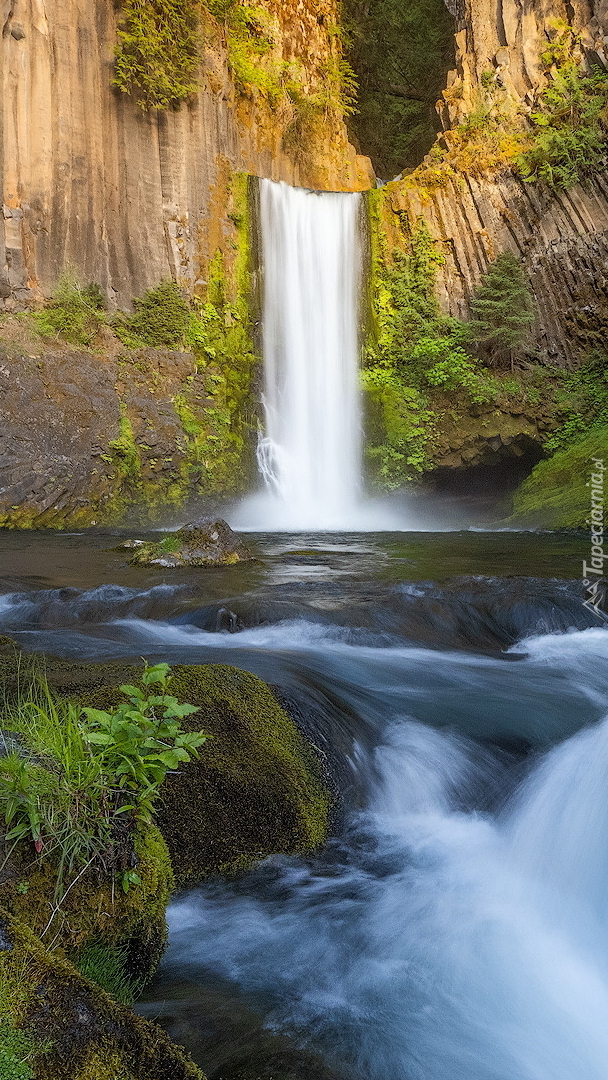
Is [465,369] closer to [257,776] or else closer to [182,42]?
[182,42]

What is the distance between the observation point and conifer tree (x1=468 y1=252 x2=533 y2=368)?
15.2 meters

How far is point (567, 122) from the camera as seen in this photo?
599 inches

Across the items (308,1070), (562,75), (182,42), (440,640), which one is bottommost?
(308,1070)

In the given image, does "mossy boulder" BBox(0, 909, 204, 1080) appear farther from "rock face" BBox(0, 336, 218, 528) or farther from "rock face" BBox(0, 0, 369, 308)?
"rock face" BBox(0, 0, 369, 308)

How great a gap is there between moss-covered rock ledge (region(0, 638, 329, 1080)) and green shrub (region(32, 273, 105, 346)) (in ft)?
39.7

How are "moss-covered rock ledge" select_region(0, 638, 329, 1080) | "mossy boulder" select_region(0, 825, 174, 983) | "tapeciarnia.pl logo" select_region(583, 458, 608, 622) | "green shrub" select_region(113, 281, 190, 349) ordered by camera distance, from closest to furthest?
"moss-covered rock ledge" select_region(0, 638, 329, 1080), "mossy boulder" select_region(0, 825, 174, 983), "tapeciarnia.pl logo" select_region(583, 458, 608, 622), "green shrub" select_region(113, 281, 190, 349)

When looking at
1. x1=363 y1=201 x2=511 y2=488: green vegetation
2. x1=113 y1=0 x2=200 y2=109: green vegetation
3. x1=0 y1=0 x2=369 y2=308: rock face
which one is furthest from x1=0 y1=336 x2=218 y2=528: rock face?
x1=113 y1=0 x2=200 y2=109: green vegetation

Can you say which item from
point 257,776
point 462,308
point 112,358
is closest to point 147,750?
point 257,776

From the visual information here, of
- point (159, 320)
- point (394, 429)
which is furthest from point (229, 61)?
point (394, 429)

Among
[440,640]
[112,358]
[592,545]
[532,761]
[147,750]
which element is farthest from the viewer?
[112,358]

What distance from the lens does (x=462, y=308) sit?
53.8 ft

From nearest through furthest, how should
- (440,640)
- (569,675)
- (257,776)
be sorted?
(257,776)
(569,675)
(440,640)

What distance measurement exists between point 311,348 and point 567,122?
23.5ft

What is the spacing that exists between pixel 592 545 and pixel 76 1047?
9.55 meters
